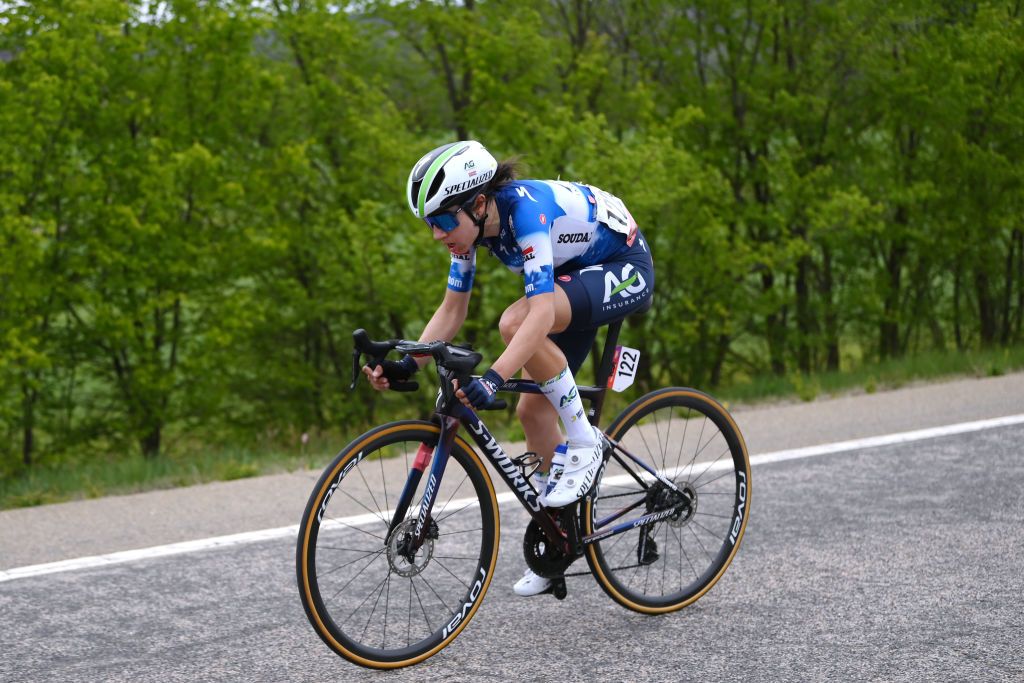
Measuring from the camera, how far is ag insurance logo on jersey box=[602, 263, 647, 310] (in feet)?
13.3

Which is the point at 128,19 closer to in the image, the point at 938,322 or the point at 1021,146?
the point at 1021,146

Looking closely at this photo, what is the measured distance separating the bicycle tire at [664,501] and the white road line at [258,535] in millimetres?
1222

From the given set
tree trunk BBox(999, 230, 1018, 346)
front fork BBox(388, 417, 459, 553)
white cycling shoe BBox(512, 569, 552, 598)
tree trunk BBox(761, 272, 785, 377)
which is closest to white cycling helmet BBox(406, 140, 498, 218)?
front fork BBox(388, 417, 459, 553)

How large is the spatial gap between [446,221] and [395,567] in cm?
112

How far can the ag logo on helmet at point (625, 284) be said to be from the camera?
13.3ft

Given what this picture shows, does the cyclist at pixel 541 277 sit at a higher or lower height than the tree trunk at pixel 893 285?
higher

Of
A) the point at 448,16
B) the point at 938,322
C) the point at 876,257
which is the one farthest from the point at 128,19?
the point at 938,322

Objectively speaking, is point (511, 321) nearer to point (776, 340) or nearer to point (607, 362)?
point (607, 362)

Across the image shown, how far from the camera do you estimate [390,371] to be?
12.4 ft

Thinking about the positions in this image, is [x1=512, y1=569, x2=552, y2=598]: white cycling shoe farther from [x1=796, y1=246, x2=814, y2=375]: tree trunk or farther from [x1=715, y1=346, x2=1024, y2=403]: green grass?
[x1=796, y1=246, x2=814, y2=375]: tree trunk

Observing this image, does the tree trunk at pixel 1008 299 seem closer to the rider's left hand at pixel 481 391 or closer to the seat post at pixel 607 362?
the seat post at pixel 607 362

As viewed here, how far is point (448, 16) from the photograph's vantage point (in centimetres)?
1998

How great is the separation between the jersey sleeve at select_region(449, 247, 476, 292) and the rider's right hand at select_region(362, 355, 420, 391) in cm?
36

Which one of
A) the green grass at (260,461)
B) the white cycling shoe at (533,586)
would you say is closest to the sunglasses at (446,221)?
the white cycling shoe at (533,586)
